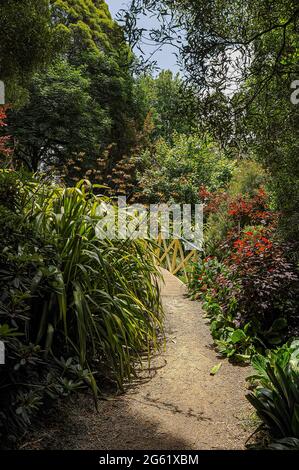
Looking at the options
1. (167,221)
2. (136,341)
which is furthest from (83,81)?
(136,341)

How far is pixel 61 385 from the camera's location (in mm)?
2143

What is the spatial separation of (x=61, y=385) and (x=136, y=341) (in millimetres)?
1173

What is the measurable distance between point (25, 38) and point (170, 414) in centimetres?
376

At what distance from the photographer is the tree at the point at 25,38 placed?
3.78 metres

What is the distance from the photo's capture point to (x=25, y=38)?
396 centimetres

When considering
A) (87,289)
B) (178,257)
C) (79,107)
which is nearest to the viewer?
(87,289)

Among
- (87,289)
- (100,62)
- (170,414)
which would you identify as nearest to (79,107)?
(100,62)

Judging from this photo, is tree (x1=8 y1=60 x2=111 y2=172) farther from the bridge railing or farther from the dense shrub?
the dense shrub

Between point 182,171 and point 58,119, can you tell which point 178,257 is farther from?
point 58,119

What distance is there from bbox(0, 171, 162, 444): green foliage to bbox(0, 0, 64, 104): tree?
1647mm

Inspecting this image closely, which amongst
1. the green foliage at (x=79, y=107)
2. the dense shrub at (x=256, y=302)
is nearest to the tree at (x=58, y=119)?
the green foliage at (x=79, y=107)

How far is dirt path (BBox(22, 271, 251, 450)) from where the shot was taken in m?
2.19

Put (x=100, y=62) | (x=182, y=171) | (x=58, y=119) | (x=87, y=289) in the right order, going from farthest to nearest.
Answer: (x=100, y=62) → (x=58, y=119) → (x=182, y=171) → (x=87, y=289)

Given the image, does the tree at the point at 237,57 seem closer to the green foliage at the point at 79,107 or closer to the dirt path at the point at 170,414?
the dirt path at the point at 170,414
